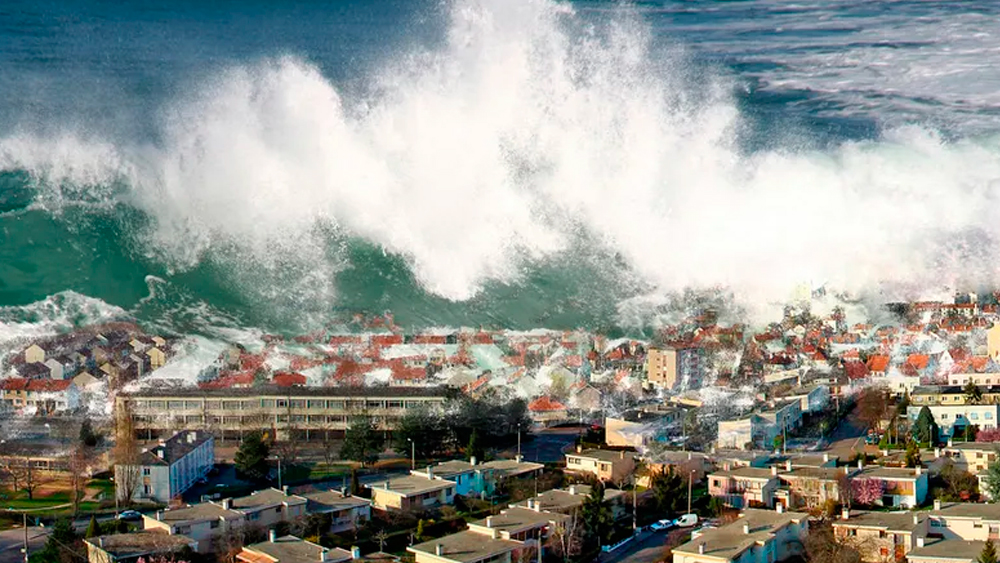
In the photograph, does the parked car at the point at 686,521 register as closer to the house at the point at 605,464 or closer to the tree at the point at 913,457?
the house at the point at 605,464

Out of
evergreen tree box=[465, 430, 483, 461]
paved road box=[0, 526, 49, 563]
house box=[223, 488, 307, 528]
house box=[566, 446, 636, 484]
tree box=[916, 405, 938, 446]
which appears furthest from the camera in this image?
tree box=[916, 405, 938, 446]

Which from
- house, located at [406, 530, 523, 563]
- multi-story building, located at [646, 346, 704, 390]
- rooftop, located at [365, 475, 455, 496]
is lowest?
house, located at [406, 530, 523, 563]

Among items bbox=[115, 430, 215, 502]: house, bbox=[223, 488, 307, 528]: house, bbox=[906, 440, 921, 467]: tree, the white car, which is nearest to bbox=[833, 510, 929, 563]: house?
the white car

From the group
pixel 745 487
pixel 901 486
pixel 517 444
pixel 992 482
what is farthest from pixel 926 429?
pixel 517 444

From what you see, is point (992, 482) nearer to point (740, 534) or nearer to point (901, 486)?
point (901, 486)

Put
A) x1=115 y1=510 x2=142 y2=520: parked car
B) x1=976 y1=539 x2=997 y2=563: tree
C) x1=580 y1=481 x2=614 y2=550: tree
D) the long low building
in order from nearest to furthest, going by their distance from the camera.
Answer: x1=976 y1=539 x2=997 y2=563: tree → x1=580 y1=481 x2=614 y2=550: tree → x1=115 y1=510 x2=142 y2=520: parked car → the long low building

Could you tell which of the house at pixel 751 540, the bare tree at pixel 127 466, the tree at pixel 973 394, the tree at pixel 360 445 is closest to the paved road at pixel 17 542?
the bare tree at pixel 127 466

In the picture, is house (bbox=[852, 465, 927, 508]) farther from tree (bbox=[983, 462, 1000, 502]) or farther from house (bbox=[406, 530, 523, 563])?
house (bbox=[406, 530, 523, 563])

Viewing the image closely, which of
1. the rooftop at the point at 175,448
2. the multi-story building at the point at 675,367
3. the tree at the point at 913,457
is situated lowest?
the tree at the point at 913,457
